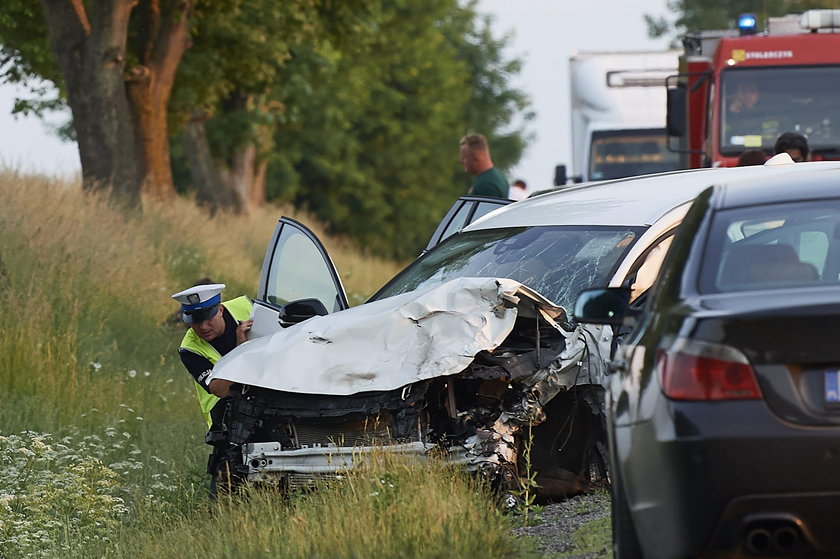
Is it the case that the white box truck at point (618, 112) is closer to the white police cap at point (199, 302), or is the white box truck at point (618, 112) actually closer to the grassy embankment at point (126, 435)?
the grassy embankment at point (126, 435)

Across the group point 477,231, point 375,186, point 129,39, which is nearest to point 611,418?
point 477,231

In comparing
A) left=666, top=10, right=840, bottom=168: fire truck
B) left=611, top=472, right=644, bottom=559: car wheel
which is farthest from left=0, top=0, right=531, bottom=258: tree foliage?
left=611, top=472, right=644, bottom=559: car wheel

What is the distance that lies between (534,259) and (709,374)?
12.1ft

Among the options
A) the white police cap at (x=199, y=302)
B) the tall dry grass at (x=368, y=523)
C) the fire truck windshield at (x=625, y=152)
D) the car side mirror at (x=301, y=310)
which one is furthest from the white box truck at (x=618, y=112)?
the tall dry grass at (x=368, y=523)

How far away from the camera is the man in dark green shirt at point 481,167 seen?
1419 cm

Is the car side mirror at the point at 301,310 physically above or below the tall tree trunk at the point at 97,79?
below

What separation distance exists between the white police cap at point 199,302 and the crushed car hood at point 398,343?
1265 millimetres

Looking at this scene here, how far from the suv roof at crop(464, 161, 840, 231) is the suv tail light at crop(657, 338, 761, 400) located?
313 cm

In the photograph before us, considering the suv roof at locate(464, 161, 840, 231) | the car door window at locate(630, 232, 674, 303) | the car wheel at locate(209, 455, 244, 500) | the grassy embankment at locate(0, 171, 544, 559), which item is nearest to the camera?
the grassy embankment at locate(0, 171, 544, 559)

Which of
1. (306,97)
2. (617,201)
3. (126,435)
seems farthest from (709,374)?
(306,97)

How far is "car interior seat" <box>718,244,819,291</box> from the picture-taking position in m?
4.81

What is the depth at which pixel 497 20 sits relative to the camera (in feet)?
216

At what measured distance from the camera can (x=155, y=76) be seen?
75.3 feet

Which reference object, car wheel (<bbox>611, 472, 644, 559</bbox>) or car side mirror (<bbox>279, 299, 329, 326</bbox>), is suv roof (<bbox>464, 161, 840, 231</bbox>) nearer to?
car side mirror (<bbox>279, 299, 329, 326</bbox>)
